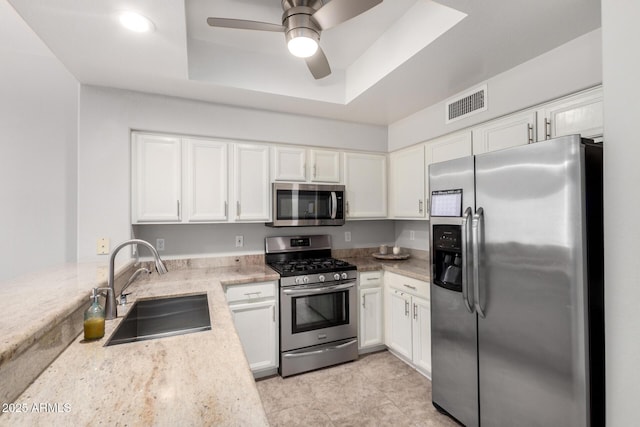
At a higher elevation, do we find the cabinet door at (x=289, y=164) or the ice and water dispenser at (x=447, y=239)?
the cabinet door at (x=289, y=164)

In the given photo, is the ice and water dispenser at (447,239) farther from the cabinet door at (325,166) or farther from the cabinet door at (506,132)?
the cabinet door at (325,166)

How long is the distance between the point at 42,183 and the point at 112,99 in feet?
3.16

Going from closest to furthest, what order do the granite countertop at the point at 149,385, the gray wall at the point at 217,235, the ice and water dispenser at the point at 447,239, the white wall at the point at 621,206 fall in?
the granite countertop at the point at 149,385 → the white wall at the point at 621,206 → the ice and water dispenser at the point at 447,239 → the gray wall at the point at 217,235

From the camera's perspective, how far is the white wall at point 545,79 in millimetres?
1703

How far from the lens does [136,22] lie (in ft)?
5.21

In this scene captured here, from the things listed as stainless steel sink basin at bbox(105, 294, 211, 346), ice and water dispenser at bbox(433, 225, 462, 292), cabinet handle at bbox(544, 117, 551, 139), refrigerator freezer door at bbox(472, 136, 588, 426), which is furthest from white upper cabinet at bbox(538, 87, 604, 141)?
stainless steel sink basin at bbox(105, 294, 211, 346)

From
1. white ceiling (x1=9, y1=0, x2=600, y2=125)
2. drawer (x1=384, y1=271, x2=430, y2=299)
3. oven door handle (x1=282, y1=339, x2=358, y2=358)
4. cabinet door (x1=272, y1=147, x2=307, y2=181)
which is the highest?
white ceiling (x1=9, y1=0, x2=600, y2=125)

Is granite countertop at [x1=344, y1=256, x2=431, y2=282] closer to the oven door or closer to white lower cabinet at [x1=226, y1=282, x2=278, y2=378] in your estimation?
the oven door

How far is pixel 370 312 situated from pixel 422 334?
568mm

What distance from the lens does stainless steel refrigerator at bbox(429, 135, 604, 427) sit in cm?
133

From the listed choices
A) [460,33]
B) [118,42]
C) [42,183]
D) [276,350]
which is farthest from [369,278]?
[42,183]

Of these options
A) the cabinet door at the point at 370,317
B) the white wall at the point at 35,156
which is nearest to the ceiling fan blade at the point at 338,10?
the cabinet door at the point at 370,317

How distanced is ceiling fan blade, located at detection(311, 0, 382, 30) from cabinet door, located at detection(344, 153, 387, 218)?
1.76 m

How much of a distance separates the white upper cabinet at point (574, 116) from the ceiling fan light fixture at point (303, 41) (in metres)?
1.53
